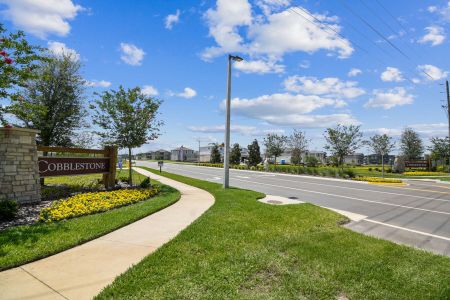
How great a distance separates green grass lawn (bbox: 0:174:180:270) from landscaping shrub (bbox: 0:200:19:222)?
851 millimetres

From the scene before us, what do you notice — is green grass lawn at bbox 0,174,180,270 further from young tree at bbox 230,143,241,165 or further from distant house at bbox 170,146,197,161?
distant house at bbox 170,146,197,161

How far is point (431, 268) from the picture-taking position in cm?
482

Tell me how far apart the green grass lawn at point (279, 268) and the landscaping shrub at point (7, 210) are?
410 cm

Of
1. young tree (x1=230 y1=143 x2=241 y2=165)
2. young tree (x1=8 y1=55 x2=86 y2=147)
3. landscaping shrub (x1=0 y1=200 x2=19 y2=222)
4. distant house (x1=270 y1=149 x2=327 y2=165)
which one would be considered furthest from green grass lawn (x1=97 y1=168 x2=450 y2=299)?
young tree (x1=230 y1=143 x2=241 y2=165)

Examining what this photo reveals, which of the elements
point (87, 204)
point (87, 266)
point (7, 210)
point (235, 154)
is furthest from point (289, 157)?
point (87, 266)

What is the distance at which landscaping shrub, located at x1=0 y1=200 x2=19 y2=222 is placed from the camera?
684 centimetres

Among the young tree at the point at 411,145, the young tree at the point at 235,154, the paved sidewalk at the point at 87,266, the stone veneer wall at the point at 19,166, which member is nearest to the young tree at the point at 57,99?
the stone veneer wall at the point at 19,166

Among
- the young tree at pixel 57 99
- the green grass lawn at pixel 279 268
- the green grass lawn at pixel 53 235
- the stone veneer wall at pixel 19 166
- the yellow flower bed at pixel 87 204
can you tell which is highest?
the young tree at pixel 57 99

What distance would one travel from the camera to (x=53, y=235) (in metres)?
5.79

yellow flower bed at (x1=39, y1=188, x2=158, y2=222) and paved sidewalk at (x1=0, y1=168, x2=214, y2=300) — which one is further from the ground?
yellow flower bed at (x1=39, y1=188, x2=158, y2=222)

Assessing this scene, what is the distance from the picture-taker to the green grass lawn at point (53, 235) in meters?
4.76

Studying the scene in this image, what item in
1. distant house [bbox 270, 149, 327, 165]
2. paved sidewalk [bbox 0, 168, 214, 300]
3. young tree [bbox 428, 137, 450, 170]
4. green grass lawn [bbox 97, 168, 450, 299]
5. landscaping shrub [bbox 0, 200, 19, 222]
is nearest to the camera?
paved sidewalk [bbox 0, 168, 214, 300]

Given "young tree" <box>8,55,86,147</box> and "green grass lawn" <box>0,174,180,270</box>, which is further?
"young tree" <box>8,55,86,147</box>

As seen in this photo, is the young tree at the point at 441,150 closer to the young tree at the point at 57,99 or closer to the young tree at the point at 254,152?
the young tree at the point at 254,152
